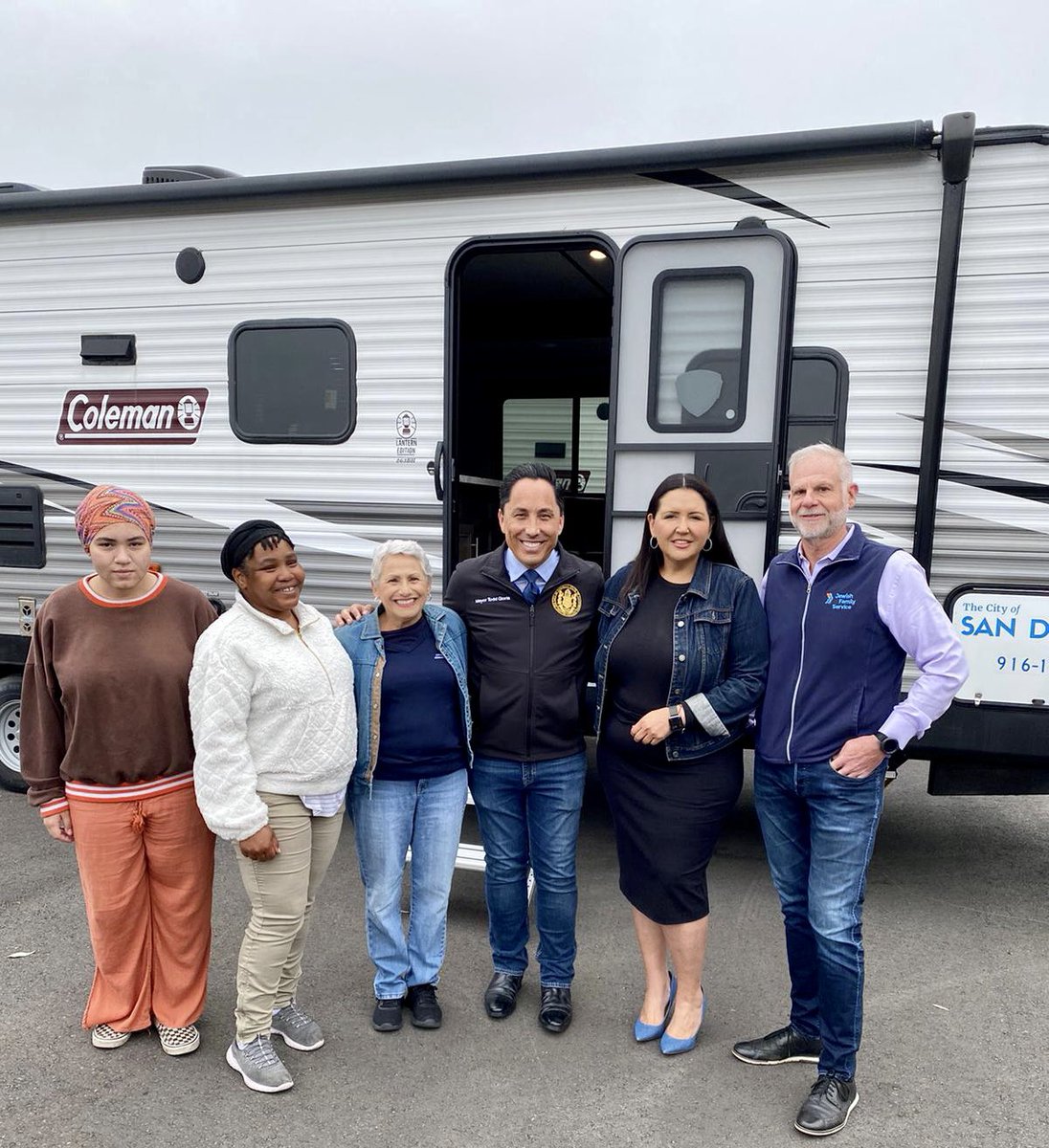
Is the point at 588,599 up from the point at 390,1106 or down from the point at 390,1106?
up

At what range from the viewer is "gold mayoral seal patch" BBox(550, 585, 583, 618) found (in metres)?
2.70

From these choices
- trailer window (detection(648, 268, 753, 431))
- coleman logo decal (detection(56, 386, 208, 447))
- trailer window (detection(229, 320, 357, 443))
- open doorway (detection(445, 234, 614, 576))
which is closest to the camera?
trailer window (detection(648, 268, 753, 431))

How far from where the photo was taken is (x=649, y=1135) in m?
2.35

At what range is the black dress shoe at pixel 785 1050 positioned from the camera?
8.61ft

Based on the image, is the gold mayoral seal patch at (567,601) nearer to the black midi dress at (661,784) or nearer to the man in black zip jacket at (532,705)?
the man in black zip jacket at (532,705)

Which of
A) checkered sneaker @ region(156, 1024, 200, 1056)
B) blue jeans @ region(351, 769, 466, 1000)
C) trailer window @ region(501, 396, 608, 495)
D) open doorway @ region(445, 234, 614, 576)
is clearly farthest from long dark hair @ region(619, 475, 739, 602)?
trailer window @ region(501, 396, 608, 495)

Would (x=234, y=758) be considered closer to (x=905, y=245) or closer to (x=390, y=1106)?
(x=390, y=1106)

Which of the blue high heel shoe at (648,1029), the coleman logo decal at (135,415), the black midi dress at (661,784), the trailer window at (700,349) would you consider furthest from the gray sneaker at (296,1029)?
the coleman logo decal at (135,415)

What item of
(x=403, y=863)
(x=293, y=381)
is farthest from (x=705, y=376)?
(x=403, y=863)

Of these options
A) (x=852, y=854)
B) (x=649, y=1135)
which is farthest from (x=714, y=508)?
(x=649, y=1135)

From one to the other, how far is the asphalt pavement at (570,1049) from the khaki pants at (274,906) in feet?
0.82

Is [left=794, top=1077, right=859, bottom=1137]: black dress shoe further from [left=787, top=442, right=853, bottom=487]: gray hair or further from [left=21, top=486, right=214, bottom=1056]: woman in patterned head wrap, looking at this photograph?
[left=21, top=486, right=214, bottom=1056]: woman in patterned head wrap

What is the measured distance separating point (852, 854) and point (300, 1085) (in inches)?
64.4

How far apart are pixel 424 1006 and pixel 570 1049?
18.5 inches
